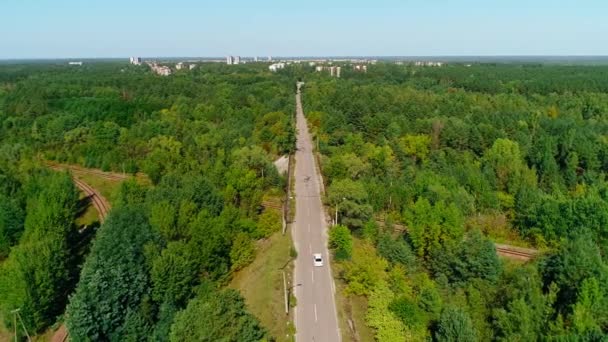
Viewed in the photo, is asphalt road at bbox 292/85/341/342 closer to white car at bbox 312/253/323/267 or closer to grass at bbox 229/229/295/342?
white car at bbox 312/253/323/267

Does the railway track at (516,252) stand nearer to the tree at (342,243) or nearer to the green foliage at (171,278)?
the tree at (342,243)

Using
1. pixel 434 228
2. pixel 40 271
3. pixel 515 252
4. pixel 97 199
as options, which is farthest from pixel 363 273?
pixel 97 199

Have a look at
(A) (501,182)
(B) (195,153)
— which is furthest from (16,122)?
(A) (501,182)

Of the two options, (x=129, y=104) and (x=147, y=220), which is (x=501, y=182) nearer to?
(x=147, y=220)

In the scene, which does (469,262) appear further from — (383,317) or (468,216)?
(468,216)

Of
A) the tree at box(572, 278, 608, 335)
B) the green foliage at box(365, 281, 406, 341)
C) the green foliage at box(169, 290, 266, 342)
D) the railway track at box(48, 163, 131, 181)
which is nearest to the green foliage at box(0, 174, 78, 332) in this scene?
the green foliage at box(169, 290, 266, 342)

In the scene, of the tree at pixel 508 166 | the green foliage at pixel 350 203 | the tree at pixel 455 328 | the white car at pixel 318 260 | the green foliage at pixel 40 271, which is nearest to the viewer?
the tree at pixel 455 328

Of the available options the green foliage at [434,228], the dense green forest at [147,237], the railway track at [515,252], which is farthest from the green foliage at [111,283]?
the railway track at [515,252]

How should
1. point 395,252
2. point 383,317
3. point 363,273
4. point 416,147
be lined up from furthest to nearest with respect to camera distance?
point 416,147, point 395,252, point 363,273, point 383,317
